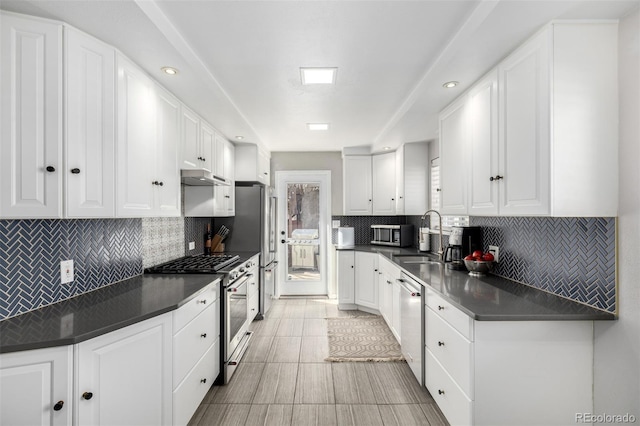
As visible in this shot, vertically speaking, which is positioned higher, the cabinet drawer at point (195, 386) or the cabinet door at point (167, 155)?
the cabinet door at point (167, 155)

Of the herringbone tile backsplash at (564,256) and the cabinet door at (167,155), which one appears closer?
the herringbone tile backsplash at (564,256)

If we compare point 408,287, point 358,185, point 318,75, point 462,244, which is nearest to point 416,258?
point 462,244

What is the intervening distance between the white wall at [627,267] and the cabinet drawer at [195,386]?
220cm

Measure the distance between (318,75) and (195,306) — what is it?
6.05ft

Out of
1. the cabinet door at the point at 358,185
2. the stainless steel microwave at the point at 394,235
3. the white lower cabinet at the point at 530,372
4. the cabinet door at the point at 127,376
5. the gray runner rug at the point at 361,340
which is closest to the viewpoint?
the cabinet door at the point at 127,376

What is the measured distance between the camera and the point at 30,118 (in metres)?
1.42

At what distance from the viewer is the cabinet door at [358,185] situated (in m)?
4.69

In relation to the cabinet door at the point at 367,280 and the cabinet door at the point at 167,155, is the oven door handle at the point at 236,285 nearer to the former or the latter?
the cabinet door at the point at 167,155

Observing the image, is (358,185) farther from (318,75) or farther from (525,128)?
(525,128)

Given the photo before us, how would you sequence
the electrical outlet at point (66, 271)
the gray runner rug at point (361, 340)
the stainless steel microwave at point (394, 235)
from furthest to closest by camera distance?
the stainless steel microwave at point (394, 235)
the gray runner rug at point (361, 340)
the electrical outlet at point (66, 271)

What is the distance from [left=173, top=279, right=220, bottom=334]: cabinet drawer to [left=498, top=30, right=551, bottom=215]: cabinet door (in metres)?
2.01

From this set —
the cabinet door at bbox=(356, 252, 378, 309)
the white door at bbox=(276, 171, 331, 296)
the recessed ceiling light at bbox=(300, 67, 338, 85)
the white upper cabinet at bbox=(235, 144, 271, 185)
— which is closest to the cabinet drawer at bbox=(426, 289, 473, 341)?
the recessed ceiling light at bbox=(300, 67, 338, 85)

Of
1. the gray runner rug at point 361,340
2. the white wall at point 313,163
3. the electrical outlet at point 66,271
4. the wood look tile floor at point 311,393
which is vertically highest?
the white wall at point 313,163
